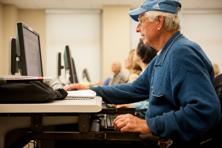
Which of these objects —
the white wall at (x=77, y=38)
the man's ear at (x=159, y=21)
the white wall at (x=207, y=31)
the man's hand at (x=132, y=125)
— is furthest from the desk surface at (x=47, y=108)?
the white wall at (x=207, y=31)

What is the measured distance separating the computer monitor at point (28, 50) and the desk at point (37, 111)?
0.94ft

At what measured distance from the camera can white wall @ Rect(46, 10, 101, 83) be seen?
18.6 ft

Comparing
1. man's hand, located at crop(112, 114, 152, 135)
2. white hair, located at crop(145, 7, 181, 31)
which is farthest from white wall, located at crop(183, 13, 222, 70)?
man's hand, located at crop(112, 114, 152, 135)

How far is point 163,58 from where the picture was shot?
0.95 meters

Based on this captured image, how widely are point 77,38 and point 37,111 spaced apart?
5.17 meters

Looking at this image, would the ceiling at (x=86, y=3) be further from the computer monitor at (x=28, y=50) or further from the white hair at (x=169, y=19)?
the white hair at (x=169, y=19)

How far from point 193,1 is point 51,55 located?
13.2 feet

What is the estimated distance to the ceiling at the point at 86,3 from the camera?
200 inches

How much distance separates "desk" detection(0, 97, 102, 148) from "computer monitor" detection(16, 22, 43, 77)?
11.3 inches

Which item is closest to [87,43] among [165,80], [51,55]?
[51,55]

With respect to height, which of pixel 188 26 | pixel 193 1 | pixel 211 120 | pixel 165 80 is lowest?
pixel 211 120

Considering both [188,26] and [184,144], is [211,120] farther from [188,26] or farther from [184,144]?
[188,26]

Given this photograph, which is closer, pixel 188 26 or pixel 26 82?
pixel 26 82

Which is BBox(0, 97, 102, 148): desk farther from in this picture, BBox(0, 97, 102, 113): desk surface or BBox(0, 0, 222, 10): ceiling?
BBox(0, 0, 222, 10): ceiling
